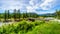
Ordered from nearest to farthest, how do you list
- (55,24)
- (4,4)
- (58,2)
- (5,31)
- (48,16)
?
(55,24), (5,31), (48,16), (58,2), (4,4)

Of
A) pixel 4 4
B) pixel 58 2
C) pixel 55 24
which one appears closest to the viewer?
pixel 55 24

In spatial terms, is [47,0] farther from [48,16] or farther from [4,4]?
[4,4]

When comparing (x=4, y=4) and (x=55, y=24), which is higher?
(x=4, y=4)

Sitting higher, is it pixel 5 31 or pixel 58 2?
pixel 58 2

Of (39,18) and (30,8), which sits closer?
(39,18)

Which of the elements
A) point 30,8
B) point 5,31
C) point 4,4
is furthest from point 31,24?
point 4,4

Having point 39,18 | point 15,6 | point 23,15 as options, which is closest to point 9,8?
point 15,6

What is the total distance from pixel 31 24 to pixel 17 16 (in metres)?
A: 1.49

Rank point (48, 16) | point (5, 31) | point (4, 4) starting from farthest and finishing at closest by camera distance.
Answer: point (4, 4)
point (48, 16)
point (5, 31)

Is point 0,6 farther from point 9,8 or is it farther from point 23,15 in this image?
point 23,15

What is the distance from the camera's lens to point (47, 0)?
22.8 feet

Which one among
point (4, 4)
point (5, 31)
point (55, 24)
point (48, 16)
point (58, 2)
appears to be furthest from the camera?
point (4, 4)

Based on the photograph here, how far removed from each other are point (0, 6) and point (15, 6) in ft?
1.96

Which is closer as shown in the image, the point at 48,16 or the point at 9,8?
the point at 48,16
